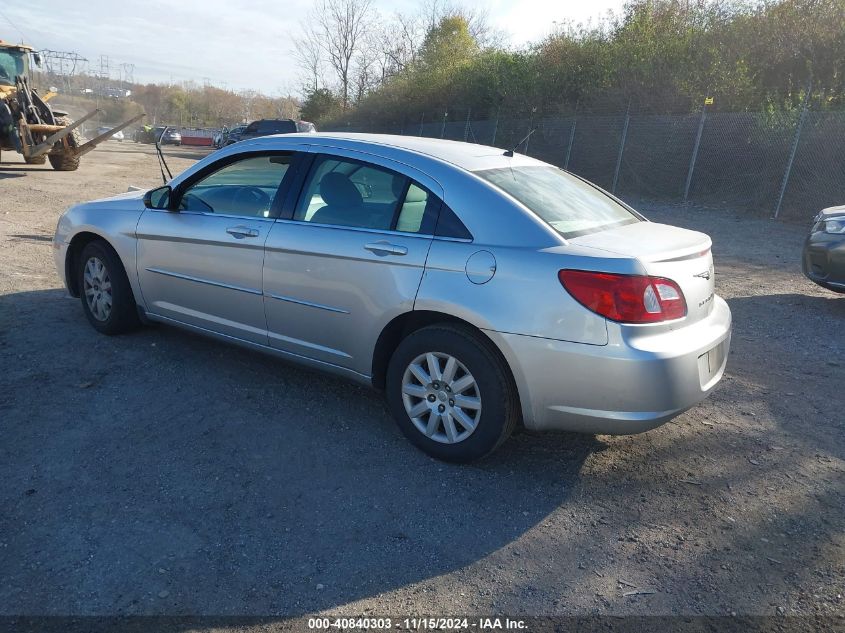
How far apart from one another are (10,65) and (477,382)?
19.5 metres

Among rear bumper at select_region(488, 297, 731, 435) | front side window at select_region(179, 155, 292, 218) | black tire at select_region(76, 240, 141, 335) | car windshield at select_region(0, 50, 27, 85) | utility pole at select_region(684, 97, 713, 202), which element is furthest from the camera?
car windshield at select_region(0, 50, 27, 85)

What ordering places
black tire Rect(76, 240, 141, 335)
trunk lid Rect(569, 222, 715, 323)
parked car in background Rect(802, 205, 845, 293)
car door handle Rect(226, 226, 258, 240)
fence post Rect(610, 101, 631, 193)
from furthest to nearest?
fence post Rect(610, 101, 631, 193) → parked car in background Rect(802, 205, 845, 293) → black tire Rect(76, 240, 141, 335) → car door handle Rect(226, 226, 258, 240) → trunk lid Rect(569, 222, 715, 323)

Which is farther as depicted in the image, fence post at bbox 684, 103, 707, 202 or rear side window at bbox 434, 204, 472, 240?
fence post at bbox 684, 103, 707, 202

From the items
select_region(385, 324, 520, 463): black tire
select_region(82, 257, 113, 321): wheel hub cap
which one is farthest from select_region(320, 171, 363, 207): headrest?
select_region(82, 257, 113, 321): wheel hub cap

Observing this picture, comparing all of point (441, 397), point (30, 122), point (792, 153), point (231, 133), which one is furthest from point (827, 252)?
point (231, 133)

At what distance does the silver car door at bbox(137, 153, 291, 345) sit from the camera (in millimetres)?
4117

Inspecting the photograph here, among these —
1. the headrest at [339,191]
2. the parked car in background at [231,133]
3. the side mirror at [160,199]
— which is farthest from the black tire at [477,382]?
the parked car in background at [231,133]

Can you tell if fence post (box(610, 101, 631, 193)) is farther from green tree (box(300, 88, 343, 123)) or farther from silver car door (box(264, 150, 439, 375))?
green tree (box(300, 88, 343, 123))

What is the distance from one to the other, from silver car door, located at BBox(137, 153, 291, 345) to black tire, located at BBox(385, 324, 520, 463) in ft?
4.00

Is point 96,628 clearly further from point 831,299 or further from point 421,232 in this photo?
point 831,299

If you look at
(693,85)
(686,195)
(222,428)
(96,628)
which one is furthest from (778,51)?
(96,628)

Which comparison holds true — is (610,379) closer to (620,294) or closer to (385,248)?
(620,294)

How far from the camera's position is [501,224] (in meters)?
3.27

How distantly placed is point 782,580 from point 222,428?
2869 mm
